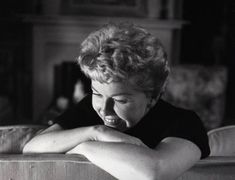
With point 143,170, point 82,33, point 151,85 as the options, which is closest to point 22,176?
point 143,170

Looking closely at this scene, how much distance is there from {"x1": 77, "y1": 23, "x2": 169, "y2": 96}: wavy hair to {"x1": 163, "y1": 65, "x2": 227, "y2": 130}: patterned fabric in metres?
2.30

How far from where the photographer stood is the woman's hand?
33.3 inches

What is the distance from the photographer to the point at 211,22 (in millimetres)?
4906

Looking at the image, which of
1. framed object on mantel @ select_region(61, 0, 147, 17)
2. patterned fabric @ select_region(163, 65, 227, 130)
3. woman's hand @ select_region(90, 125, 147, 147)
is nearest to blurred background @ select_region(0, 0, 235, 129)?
framed object on mantel @ select_region(61, 0, 147, 17)

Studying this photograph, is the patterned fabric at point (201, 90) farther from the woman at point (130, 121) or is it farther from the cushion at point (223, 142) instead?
the woman at point (130, 121)

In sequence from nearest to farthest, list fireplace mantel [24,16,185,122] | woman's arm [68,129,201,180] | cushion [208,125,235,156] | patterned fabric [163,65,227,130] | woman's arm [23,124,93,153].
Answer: woman's arm [68,129,201,180] → woman's arm [23,124,93,153] → cushion [208,125,235,156] → patterned fabric [163,65,227,130] → fireplace mantel [24,16,185,122]

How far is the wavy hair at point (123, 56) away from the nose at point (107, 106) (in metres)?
0.05

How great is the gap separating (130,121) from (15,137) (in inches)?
11.0

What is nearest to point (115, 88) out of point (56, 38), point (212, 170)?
point (212, 170)

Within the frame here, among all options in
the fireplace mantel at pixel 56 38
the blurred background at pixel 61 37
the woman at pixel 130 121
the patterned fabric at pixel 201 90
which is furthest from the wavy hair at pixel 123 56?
the fireplace mantel at pixel 56 38

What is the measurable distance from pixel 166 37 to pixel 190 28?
724mm

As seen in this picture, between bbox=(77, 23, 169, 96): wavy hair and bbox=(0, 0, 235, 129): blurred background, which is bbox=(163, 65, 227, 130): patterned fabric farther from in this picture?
bbox=(77, 23, 169, 96): wavy hair

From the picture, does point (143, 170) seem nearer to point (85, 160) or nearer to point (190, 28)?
point (85, 160)

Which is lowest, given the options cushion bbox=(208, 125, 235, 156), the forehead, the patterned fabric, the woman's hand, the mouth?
the patterned fabric
